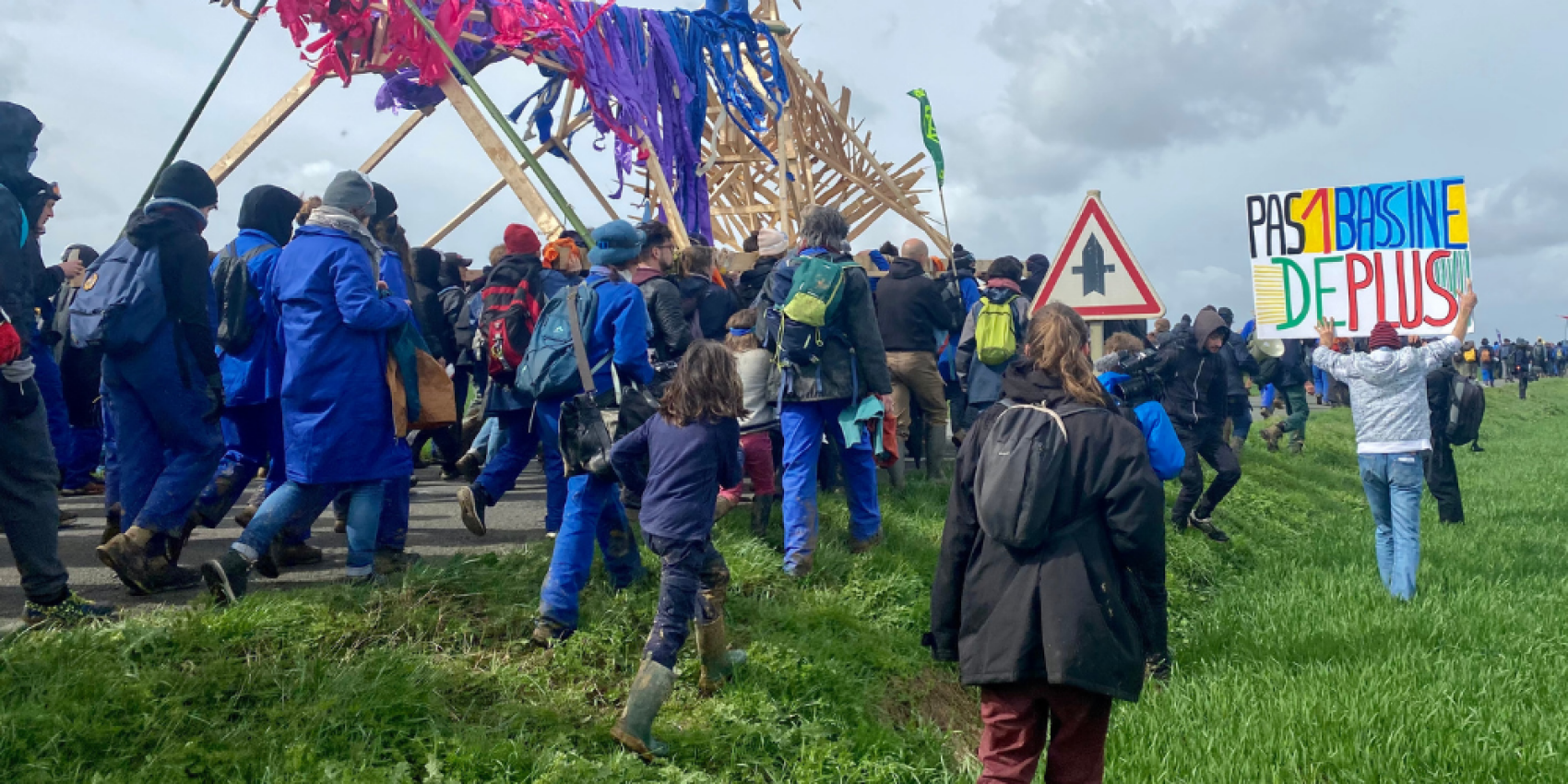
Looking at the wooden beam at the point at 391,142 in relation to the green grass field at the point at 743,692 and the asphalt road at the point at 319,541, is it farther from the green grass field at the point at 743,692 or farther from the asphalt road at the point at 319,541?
the green grass field at the point at 743,692

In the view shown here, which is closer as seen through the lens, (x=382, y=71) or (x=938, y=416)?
(x=938, y=416)

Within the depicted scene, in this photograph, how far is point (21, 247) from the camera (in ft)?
13.8

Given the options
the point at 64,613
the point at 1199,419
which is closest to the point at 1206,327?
the point at 1199,419

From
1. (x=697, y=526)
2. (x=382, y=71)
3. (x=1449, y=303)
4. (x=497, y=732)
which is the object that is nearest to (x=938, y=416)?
(x=1449, y=303)

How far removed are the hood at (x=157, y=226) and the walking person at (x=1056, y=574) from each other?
366 cm

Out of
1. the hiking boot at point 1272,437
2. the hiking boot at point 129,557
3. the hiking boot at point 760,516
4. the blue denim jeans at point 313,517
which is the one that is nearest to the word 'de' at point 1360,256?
the hiking boot at point 760,516

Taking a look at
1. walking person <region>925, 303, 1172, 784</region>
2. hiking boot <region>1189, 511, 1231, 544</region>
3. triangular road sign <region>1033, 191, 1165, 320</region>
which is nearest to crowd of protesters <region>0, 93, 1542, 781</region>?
walking person <region>925, 303, 1172, 784</region>

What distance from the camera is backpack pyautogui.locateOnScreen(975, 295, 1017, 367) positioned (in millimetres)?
7547

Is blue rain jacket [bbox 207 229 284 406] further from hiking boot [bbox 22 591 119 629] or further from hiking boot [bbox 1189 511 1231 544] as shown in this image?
hiking boot [bbox 1189 511 1231 544]

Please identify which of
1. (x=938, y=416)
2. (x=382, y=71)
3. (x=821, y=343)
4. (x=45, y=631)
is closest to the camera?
(x=45, y=631)

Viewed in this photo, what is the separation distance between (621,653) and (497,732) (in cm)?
85

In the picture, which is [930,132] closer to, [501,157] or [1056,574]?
[501,157]

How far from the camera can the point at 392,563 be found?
5.10m

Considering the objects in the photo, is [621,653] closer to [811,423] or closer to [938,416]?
→ [811,423]
